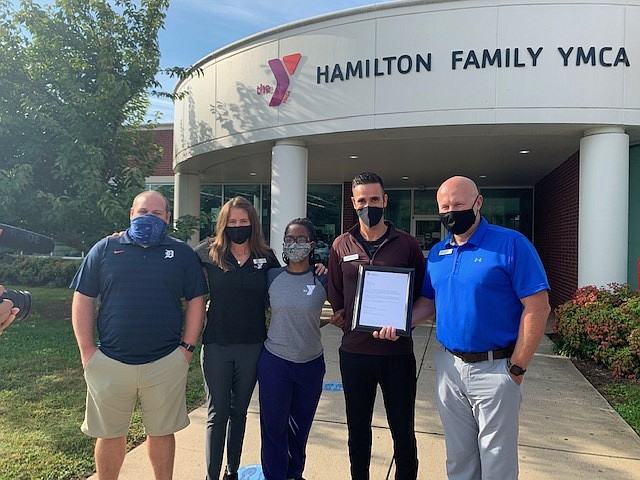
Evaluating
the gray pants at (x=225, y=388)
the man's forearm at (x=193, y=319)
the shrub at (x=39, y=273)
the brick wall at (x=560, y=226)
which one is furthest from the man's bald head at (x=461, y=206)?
the shrub at (x=39, y=273)

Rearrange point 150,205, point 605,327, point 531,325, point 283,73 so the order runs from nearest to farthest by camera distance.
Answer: point 531,325, point 150,205, point 605,327, point 283,73

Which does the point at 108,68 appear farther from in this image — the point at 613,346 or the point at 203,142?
the point at 613,346

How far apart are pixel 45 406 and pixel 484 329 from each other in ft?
14.4

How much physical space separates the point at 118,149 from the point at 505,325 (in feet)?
24.7

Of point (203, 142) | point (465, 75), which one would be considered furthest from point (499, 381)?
point (203, 142)

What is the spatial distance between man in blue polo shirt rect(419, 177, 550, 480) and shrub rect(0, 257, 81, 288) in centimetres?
1478

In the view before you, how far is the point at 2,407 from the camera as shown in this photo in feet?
15.4

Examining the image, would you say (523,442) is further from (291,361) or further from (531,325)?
(291,361)

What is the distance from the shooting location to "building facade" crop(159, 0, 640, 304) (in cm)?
720

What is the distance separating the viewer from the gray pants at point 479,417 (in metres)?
2.51

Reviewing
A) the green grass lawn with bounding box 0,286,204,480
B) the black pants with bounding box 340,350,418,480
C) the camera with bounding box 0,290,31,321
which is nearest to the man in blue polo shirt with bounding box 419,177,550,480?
the black pants with bounding box 340,350,418,480

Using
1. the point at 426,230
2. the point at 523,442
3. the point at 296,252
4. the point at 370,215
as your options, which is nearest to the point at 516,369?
the point at 370,215

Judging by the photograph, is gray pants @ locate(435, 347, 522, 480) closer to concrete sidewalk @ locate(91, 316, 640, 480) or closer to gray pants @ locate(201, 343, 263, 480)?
concrete sidewalk @ locate(91, 316, 640, 480)

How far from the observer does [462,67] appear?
7477mm
